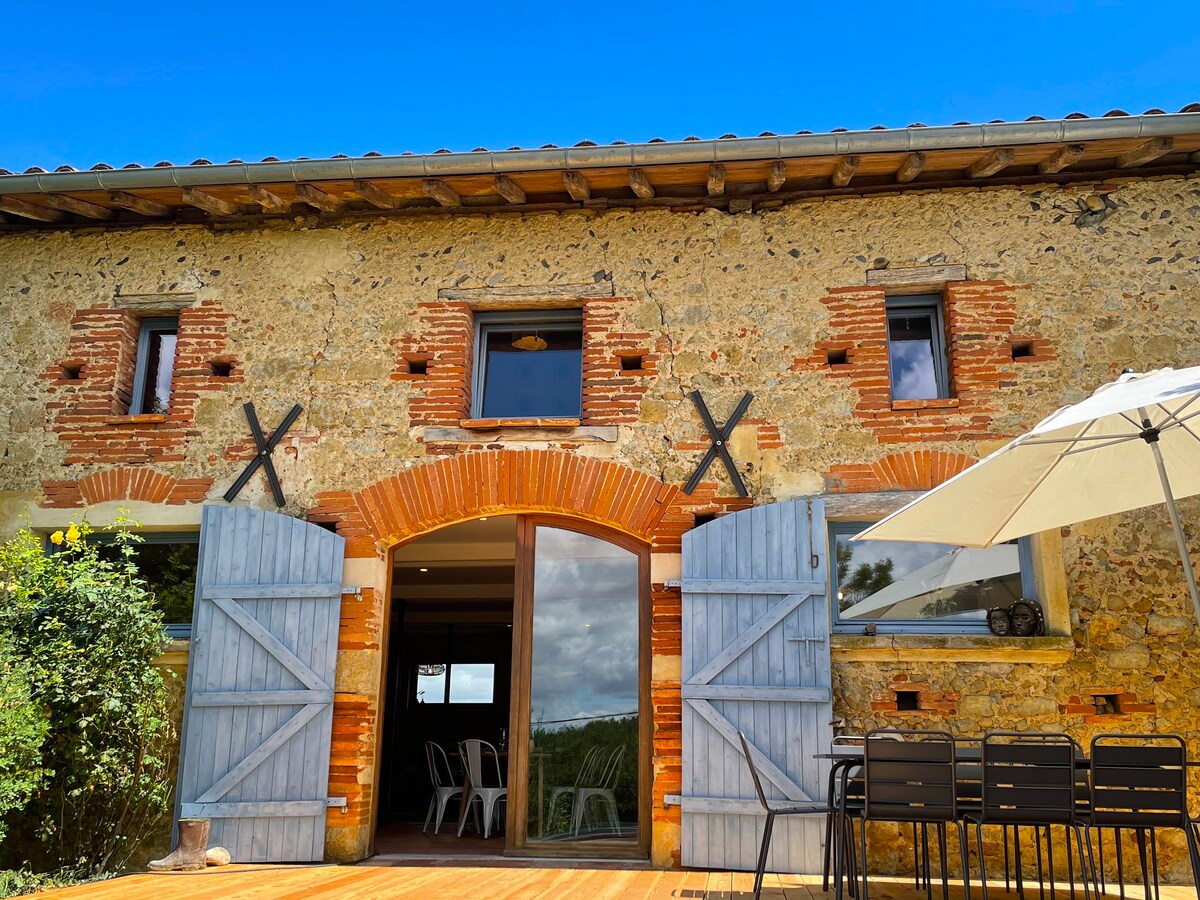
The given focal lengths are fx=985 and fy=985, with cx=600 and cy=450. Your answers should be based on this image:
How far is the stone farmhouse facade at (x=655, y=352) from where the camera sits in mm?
5938

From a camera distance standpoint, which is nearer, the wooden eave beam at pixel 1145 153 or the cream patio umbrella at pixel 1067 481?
the cream patio umbrella at pixel 1067 481

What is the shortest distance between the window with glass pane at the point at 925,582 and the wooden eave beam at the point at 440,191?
3440mm

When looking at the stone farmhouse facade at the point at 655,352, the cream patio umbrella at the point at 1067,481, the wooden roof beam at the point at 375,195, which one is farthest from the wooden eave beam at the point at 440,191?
the cream patio umbrella at the point at 1067,481

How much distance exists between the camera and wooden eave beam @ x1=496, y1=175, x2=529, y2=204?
6.63 metres

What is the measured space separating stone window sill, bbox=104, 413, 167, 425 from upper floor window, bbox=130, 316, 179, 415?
31 cm

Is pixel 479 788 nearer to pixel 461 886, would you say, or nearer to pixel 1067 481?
pixel 461 886

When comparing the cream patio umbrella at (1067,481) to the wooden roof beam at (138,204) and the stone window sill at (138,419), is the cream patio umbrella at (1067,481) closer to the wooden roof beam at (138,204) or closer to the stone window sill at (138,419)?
the stone window sill at (138,419)

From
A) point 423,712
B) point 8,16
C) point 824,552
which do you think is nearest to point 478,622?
point 423,712

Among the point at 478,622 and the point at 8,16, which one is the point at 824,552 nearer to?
the point at 478,622

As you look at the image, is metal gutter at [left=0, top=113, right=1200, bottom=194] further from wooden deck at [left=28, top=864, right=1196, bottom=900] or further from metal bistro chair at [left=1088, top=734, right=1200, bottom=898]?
wooden deck at [left=28, top=864, right=1196, bottom=900]

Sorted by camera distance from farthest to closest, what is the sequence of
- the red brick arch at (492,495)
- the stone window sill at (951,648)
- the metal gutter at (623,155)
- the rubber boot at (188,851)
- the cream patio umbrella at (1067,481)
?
the red brick arch at (492,495) → the metal gutter at (623,155) → the stone window sill at (951,648) → the rubber boot at (188,851) → the cream patio umbrella at (1067,481)

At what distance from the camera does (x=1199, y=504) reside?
19.7 feet

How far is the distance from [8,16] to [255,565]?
577 centimetres

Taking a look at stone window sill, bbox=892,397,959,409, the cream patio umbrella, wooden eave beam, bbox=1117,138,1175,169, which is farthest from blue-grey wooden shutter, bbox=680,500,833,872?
wooden eave beam, bbox=1117,138,1175,169
